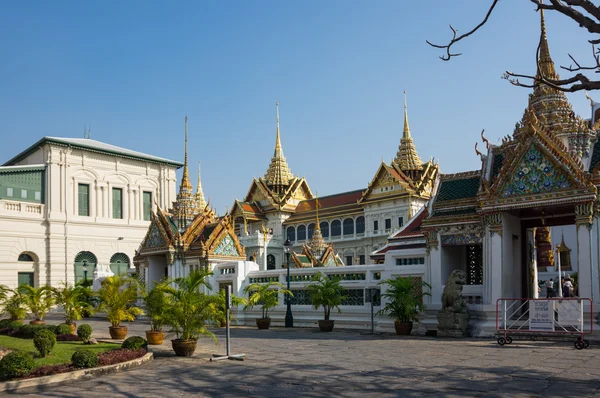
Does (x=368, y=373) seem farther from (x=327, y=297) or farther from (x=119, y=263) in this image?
(x=119, y=263)

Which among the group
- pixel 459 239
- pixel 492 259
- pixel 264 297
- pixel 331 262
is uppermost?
pixel 459 239

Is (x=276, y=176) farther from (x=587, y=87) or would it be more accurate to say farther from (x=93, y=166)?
(x=587, y=87)

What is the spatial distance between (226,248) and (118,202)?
2319 cm

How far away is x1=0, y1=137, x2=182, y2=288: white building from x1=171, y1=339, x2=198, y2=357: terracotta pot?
1114 inches

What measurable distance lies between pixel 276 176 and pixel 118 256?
113ft

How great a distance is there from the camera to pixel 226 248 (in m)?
26.5

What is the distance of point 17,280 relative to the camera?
40.8 metres

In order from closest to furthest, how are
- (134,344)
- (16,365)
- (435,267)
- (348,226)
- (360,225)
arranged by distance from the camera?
(16,365) < (134,344) < (435,267) < (360,225) < (348,226)

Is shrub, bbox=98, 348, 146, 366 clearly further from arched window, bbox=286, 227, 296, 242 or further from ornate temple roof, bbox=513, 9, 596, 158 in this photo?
arched window, bbox=286, 227, 296, 242

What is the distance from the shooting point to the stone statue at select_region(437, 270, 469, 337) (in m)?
16.6

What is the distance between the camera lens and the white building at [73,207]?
135 ft

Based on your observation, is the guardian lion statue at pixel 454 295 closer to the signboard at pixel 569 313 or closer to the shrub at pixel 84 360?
the signboard at pixel 569 313

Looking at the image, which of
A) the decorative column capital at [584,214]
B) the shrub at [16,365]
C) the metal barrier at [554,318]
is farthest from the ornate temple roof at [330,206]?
the shrub at [16,365]

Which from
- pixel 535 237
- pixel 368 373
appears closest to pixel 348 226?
pixel 535 237
